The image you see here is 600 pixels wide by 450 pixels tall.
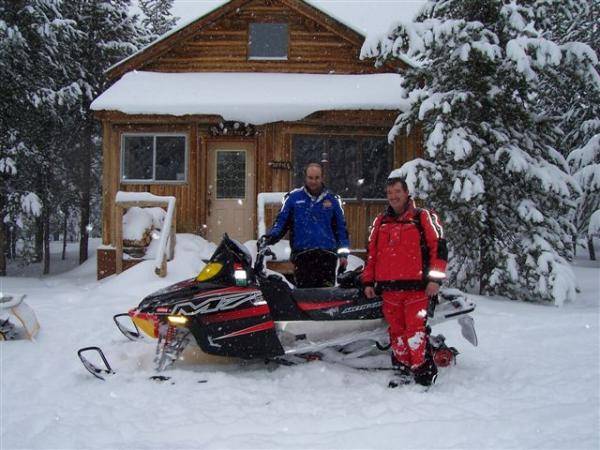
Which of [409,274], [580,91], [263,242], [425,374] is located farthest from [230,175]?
[425,374]

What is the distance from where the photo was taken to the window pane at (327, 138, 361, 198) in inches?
426

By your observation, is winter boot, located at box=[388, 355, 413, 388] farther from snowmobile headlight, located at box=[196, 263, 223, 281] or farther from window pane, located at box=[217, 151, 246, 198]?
window pane, located at box=[217, 151, 246, 198]

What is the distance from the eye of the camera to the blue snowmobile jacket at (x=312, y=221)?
492cm

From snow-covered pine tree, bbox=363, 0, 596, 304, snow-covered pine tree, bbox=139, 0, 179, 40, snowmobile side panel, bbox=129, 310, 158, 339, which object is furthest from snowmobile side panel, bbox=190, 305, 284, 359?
snow-covered pine tree, bbox=139, 0, 179, 40

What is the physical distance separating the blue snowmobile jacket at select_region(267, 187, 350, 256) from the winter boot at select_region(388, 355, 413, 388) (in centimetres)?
115

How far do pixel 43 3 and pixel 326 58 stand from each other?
6.45 m

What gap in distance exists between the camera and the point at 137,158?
1093cm

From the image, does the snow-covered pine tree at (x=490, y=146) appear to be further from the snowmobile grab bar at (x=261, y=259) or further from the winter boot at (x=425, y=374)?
the winter boot at (x=425, y=374)

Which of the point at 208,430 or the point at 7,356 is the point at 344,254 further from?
the point at 7,356

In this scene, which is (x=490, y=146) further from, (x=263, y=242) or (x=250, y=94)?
(x=263, y=242)

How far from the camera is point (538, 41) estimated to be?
24.0 feet

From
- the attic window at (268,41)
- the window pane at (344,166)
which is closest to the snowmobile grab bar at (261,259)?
the window pane at (344,166)

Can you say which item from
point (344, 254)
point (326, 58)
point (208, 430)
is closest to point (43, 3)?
point (326, 58)

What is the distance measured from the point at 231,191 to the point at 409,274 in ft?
24.5
